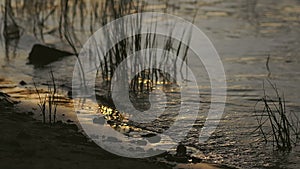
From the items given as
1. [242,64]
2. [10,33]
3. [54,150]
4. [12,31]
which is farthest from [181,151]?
[12,31]

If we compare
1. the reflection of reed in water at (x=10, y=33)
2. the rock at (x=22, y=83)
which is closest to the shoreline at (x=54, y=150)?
the rock at (x=22, y=83)

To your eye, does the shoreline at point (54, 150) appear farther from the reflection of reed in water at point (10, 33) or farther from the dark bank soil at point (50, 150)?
the reflection of reed in water at point (10, 33)

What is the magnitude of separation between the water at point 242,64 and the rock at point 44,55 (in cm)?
18

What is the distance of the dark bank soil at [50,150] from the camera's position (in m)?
4.35

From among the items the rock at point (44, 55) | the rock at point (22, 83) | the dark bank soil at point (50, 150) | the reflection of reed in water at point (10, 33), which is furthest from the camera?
the reflection of reed in water at point (10, 33)

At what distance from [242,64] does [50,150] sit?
16.4 feet

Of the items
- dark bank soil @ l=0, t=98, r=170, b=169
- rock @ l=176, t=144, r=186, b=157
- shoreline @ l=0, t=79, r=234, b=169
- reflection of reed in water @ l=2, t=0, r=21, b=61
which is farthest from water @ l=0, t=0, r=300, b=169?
dark bank soil @ l=0, t=98, r=170, b=169

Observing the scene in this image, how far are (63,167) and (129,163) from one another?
53cm

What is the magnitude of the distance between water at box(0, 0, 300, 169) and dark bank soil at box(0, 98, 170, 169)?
89cm

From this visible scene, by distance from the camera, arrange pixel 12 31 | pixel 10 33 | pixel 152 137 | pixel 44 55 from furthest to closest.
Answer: pixel 12 31 → pixel 10 33 → pixel 44 55 → pixel 152 137

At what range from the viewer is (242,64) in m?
9.03

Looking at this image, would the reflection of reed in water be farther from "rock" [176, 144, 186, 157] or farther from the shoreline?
"rock" [176, 144, 186, 157]

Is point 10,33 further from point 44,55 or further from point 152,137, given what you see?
point 152,137

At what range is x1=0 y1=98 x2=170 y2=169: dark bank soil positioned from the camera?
14.3 ft
